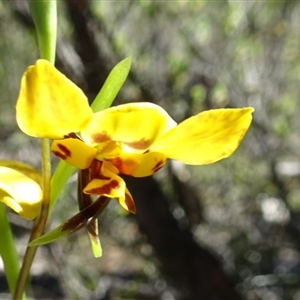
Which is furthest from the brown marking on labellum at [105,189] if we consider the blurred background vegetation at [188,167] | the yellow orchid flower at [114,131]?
the blurred background vegetation at [188,167]

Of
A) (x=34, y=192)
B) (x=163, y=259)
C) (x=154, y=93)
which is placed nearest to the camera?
(x=34, y=192)

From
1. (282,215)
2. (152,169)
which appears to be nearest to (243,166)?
(282,215)

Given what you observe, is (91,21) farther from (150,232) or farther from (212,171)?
(212,171)

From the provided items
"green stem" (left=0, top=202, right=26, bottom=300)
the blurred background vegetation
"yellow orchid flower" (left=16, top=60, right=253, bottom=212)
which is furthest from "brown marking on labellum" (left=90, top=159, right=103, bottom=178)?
the blurred background vegetation

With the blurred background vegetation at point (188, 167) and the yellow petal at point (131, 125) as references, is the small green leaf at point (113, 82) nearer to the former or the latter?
the yellow petal at point (131, 125)

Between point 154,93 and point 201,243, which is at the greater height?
point 154,93

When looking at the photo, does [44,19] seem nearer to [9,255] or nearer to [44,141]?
[44,141]
